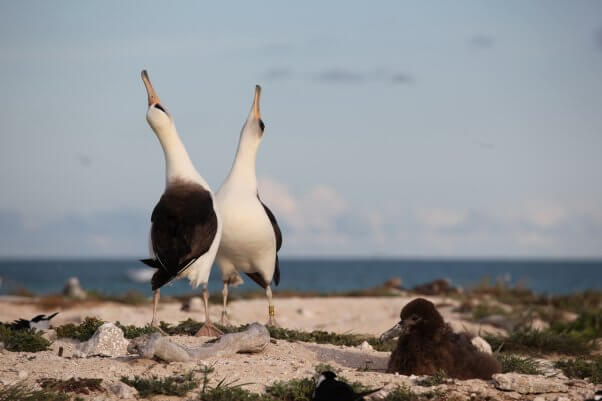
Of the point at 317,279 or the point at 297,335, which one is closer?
the point at 297,335

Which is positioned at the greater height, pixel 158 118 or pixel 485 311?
pixel 158 118

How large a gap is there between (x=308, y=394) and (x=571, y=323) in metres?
8.22

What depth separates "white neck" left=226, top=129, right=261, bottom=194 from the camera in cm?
984

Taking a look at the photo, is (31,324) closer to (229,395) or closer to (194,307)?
(229,395)

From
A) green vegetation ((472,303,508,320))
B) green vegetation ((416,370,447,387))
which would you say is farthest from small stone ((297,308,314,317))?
green vegetation ((416,370,447,387))

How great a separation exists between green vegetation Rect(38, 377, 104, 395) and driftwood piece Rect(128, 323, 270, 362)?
0.60 meters

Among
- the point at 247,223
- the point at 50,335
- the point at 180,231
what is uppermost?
the point at 247,223

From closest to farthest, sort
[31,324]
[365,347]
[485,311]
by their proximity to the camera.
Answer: [365,347], [31,324], [485,311]

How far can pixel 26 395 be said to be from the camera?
6.43 meters

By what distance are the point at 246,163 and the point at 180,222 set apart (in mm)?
1650

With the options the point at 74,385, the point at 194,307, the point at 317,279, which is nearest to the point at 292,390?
the point at 74,385

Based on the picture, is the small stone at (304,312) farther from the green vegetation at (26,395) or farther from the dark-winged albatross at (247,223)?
the green vegetation at (26,395)

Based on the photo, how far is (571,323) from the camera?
1366 centimetres

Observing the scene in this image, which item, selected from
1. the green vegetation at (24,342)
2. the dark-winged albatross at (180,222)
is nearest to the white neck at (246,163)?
the dark-winged albatross at (180,222)
